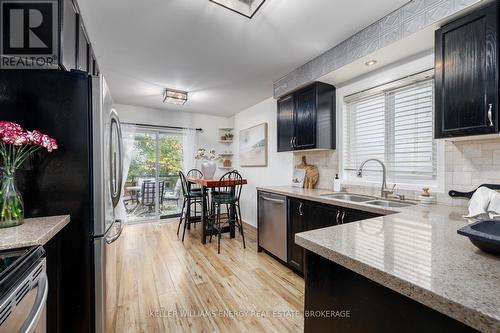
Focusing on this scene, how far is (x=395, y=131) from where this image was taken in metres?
2.12

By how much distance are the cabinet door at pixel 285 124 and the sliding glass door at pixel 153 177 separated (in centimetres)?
246

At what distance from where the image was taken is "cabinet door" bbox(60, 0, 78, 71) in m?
1.26

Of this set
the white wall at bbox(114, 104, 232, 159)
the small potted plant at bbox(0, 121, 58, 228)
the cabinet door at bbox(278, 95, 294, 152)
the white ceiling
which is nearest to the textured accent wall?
the white ceiling

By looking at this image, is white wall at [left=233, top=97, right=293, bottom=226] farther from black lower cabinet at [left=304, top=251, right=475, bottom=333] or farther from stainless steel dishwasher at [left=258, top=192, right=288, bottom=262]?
black lower cabinet at [left=304, top=251, right=475, bottom=333]

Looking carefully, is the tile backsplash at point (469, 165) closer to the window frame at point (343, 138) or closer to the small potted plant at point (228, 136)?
the window frame at point (343, 138)

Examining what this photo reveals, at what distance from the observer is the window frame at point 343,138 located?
173 cm

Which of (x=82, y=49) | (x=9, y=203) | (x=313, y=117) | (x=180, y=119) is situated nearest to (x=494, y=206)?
(x=313, y=117)

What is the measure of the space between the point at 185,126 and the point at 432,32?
413 cm

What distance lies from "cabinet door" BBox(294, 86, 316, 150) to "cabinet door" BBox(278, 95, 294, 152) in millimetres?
117

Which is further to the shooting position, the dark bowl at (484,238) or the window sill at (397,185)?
the window sill at (397,185)

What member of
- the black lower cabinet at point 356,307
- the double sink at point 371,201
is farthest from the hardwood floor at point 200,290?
the double sink at point 371,201

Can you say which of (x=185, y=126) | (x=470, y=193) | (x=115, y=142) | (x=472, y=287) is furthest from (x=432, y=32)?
(x=185, y=126)

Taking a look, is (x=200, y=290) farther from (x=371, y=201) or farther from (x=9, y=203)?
(x=371, y=201)

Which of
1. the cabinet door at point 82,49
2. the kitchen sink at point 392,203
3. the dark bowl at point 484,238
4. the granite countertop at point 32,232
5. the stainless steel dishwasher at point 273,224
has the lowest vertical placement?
the stainless steel dishwasher at point 273,224
